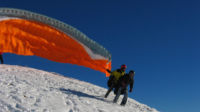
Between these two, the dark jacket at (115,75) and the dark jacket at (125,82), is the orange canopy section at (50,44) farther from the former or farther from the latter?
the dark jacket at (125,82)

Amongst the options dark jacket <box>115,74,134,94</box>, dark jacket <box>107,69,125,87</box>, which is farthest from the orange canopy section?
dark jacket <box>115,74,134,94</box>

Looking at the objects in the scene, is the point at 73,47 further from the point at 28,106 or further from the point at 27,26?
the point at 28,106

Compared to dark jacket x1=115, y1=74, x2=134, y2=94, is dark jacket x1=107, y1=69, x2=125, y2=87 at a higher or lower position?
higher

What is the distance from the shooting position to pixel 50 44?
716 inches

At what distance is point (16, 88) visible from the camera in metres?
9.66

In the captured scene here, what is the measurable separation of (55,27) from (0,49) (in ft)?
13.9

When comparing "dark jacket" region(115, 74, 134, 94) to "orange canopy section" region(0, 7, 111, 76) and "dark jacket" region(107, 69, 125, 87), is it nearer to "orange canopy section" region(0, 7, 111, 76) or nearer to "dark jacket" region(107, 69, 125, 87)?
"dark jacket" region(107, 69, 125, 87)

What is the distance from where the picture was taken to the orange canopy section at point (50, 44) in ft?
55.4

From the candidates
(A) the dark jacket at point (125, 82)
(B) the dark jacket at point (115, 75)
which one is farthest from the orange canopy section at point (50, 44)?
(A) the dark jacket at point (125, 82)

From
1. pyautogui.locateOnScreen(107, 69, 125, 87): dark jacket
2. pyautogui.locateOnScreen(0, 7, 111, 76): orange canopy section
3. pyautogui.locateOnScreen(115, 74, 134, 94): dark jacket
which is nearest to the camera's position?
pyautogui.locateOnScreen(115, 74, 134, 94): dark jacket

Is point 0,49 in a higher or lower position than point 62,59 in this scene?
lower

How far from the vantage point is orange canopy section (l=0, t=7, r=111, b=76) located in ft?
55.4

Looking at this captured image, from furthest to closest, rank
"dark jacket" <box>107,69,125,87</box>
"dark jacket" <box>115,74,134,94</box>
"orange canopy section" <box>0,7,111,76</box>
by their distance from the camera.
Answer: "orange canopy section" <box>0,7,111,76</box> < "dark jacket" <box>107,69,125,87</box> < "dark jacket" <box>115,74,134,94</box>

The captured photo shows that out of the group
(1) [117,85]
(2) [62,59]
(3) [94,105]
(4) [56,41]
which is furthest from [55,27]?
(3) [94,105]
